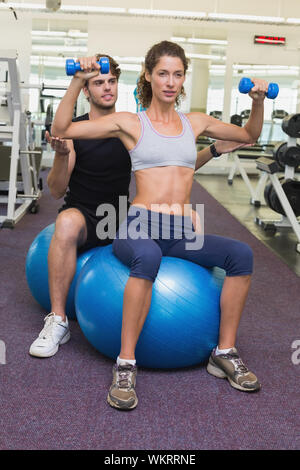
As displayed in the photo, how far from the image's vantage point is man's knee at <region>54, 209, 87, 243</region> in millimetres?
1973

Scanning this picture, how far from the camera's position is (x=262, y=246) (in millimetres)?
3959

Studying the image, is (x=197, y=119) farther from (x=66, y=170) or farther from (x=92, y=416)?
(x=92, y=416)

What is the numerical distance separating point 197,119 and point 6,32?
24.0 ft

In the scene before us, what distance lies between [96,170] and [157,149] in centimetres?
39

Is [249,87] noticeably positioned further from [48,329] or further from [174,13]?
[174,13]

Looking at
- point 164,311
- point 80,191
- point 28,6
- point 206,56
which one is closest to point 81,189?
point 80,191

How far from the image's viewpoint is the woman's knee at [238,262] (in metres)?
1.77

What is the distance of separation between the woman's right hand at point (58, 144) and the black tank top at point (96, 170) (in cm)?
20

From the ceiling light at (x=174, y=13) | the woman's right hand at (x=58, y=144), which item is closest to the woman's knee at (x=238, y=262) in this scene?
the woman's right hand at (x=58, y=144)

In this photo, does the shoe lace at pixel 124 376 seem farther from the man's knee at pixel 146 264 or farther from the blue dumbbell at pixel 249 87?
the blue dumbbell at pixel 249 87

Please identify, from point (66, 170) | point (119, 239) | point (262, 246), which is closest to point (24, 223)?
point (262, 246)

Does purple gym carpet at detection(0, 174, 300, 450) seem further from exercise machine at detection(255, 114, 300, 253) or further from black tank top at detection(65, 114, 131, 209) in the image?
exercise machine at detection(255, 114, 300, 253)

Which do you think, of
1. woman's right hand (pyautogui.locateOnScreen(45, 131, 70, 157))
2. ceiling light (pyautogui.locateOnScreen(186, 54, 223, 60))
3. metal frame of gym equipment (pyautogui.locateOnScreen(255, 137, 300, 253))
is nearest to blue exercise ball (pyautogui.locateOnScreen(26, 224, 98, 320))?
woman's right hand (pyautogui.locateOnScreen(45, 131, 70, 157))

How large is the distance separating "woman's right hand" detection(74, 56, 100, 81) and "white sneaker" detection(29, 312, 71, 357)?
3.05 feet
